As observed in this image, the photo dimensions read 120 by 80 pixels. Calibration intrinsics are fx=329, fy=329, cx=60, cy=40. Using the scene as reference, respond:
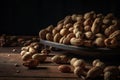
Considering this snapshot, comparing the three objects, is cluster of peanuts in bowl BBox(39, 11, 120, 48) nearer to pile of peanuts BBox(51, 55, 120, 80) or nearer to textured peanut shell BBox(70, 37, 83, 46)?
textured peanut shell BBox(70, 37, 83, 46)

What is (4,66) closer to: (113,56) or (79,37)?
(79,37)

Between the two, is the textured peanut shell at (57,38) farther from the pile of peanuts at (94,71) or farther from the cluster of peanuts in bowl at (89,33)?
the pile of peanuts at (94,71)

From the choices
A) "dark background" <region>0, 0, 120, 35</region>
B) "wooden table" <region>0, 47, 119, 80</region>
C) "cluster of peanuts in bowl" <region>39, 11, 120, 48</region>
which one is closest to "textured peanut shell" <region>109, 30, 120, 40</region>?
"cluster of peanuts in bowl" <region>39, 11, 120, 48</region>

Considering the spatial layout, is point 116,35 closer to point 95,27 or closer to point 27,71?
point 95,27

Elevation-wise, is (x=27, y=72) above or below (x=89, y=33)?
below

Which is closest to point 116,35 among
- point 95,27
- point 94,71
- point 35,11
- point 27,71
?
point 95,27

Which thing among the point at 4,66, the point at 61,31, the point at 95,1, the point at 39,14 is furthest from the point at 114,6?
the point at 4,66
